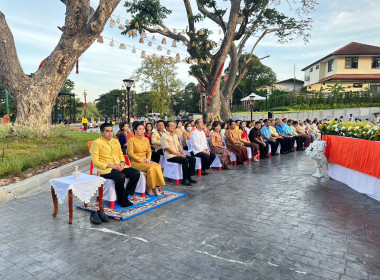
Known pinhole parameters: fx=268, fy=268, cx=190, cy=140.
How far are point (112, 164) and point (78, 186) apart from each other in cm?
92

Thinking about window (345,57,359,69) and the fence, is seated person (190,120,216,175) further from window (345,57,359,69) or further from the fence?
window (345,57,359,69)

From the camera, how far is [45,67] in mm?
10469

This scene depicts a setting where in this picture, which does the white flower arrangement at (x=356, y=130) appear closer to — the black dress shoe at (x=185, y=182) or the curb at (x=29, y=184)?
the black dress shoe at (x=185, y=182)

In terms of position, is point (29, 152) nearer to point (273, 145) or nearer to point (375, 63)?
point (273, 145)

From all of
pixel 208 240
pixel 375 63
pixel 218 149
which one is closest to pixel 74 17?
pixel 218 149

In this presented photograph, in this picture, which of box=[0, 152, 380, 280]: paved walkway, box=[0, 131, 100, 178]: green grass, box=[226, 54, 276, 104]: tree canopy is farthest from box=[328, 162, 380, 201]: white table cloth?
box=[226, 54, 276, 104]: tree canopy

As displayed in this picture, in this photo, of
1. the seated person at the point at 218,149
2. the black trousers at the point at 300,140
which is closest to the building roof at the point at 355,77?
the black trousers at the point at 300,140

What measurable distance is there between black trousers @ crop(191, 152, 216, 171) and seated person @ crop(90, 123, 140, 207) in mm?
2832

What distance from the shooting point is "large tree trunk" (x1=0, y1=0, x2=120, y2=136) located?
1027cm

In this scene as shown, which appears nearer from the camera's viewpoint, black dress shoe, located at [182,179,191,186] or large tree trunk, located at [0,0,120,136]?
black dress shoe, located at [182,179,191,186]

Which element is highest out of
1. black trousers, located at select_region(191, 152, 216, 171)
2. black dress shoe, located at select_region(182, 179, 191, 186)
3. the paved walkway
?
black trousers, located at select_region(191, 152, 216, 171)

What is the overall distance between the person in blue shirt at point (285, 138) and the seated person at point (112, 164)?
8.54 meters

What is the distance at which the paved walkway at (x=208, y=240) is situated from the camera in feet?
9.45

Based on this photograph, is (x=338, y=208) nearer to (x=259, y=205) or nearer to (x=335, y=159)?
(x=259, y=205)
